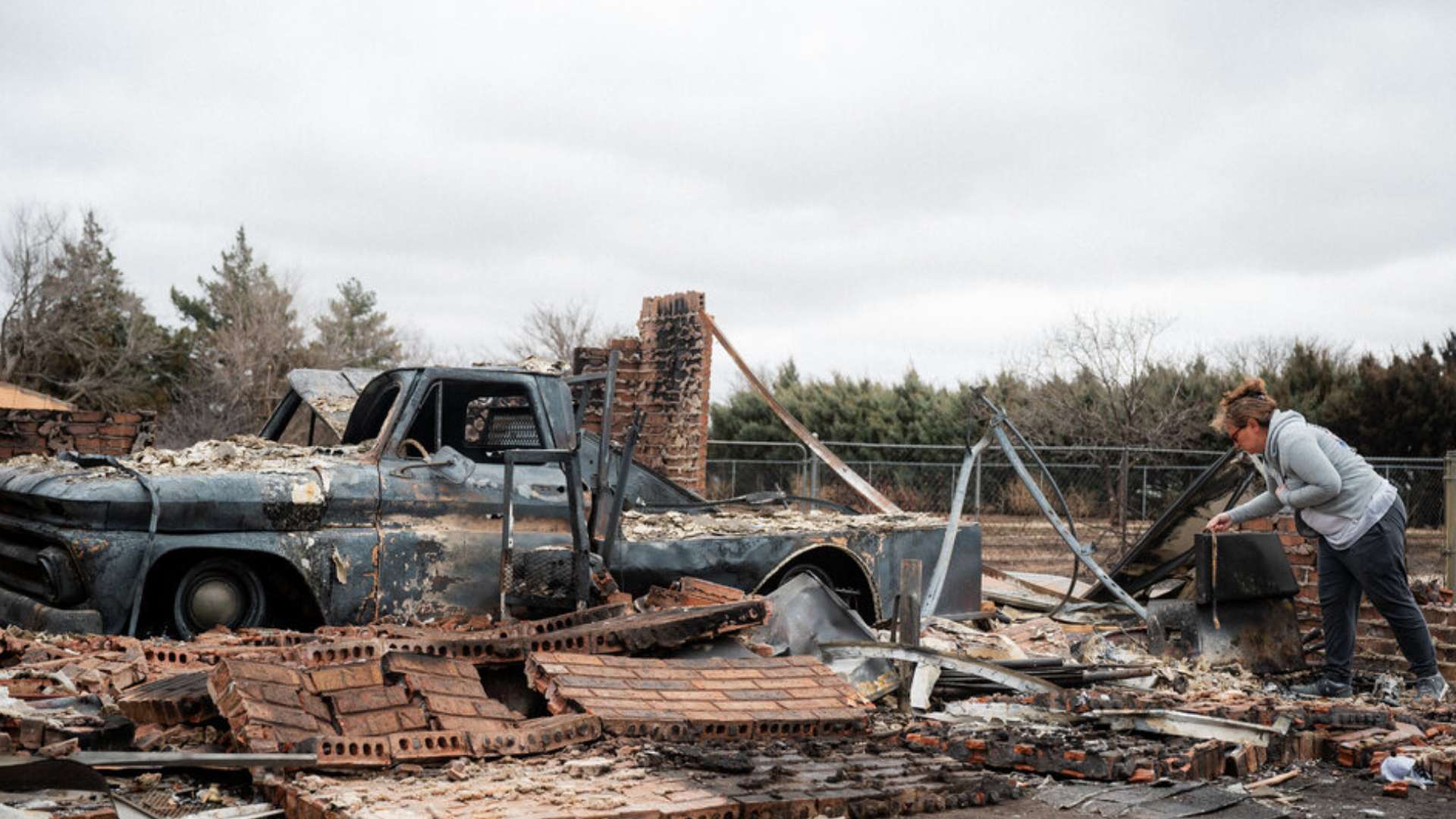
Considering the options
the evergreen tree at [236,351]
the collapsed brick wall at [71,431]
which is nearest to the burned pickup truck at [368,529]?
the collapsed brick wall at [71,431]

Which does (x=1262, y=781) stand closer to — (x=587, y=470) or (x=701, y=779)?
(x=701, y=779)

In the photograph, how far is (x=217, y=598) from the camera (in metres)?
6.51

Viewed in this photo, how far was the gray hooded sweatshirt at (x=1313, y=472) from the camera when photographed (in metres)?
7.05

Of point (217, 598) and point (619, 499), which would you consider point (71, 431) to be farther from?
point (619, 499)

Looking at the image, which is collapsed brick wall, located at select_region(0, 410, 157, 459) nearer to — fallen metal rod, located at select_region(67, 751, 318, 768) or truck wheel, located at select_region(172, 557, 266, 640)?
truck wheel, located at select_region(172, 557, 266, 640)

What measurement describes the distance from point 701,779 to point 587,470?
4151 millimetres

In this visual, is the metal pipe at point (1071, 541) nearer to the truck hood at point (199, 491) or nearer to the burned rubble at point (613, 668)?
the burned rubble at point (613, 668)

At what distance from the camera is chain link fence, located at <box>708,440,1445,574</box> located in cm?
1878

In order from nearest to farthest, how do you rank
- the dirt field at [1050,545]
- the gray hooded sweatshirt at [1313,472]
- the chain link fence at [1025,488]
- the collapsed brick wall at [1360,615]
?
1. the gray hooded sweatshirt at [1313,472]
2. the collapsed brick wall at [1360,615]
3. the dirt field at [1050,545]
4. the chain link fence at [1025,488]

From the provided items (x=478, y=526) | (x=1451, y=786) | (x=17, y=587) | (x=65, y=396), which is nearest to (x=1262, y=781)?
(x=1451, y=786)

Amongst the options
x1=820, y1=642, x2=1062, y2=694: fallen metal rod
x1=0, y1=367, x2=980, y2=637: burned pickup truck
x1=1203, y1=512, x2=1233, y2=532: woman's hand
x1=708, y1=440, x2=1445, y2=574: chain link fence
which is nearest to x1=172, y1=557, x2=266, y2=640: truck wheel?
x1=0, y1=367, x2=980, y2=637: burned pickup truck

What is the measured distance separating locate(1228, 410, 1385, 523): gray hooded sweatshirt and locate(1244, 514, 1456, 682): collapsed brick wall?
1578 mm

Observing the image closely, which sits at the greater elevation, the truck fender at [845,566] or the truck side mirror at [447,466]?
the truck side mirror at [447,466]

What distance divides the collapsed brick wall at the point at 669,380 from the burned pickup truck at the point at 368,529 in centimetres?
515
